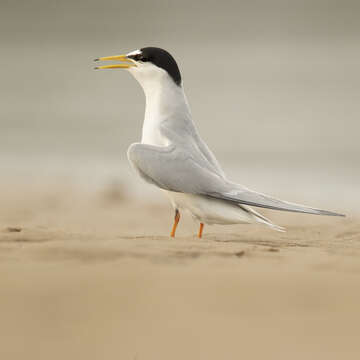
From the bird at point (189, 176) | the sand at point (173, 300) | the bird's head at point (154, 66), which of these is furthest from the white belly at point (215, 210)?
the bird's head at point (154, 66)

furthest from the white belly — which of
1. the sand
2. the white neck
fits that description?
the white neck

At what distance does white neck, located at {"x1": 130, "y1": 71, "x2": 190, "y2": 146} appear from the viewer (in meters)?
4.94

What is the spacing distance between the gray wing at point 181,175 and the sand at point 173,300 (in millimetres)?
448

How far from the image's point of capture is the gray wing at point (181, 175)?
446 cm

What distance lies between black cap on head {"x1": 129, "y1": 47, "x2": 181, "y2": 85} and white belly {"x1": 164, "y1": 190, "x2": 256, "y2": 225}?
104cm

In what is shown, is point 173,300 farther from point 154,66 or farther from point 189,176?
point 154,66

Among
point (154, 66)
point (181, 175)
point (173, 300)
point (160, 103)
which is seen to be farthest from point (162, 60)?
point (173, 300)

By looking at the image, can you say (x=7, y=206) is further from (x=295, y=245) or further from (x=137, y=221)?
(x=295, y=245)

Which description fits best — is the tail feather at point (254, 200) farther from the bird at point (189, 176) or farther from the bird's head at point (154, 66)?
the bird's head at point (154, 66)

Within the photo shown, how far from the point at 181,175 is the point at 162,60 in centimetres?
108

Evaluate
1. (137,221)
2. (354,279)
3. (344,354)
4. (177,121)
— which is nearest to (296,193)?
(137,221)

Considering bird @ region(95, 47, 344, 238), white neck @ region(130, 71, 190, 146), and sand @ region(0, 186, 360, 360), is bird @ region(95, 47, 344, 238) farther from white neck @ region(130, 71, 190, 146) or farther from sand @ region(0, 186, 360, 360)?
sand @ region(0, 186, 360, 360)

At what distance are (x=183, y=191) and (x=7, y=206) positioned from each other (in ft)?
12.3

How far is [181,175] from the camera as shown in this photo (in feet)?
14.8
